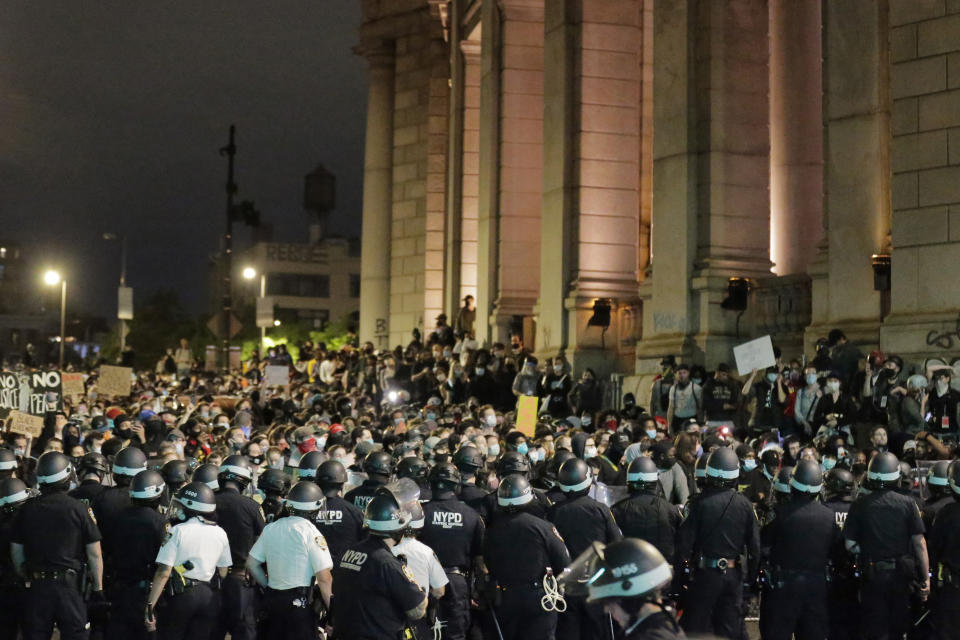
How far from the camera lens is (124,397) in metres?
34.4

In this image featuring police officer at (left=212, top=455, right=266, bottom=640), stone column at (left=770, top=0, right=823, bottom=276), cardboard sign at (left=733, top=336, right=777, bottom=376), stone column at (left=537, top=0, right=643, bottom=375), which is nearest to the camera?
police officer at (left=212, top=455, right=266, bottom=640)

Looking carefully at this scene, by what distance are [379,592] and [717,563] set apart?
3.81 meters

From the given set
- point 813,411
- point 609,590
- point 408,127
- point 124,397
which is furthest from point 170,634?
point 408,127

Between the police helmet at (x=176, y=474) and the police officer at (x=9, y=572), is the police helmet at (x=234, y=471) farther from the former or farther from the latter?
the police officer at (x=9, y=572)

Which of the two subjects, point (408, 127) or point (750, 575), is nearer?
point (750, 575)

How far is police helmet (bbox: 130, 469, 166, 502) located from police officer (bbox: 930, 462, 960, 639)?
6.59 metres

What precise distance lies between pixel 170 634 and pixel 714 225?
1835 cm

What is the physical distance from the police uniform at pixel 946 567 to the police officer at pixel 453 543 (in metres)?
3.84

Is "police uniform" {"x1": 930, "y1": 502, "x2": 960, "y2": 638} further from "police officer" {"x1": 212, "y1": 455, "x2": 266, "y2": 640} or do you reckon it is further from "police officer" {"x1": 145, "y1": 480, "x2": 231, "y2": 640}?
"police officer" {"x1": 145, "y1": 480, "x2": 231, "y2": 640}

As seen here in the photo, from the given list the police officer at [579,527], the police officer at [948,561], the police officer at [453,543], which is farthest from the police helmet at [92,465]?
the police officer at [948,561]

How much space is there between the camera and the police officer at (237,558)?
11.7 metres

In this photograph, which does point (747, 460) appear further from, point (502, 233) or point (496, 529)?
point (502, 233)

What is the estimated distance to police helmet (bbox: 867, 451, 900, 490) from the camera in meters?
11.8

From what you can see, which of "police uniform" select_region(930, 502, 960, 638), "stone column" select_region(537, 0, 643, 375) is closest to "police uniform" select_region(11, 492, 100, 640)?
"police uniform" select_region(930, 502, 960, 638)
